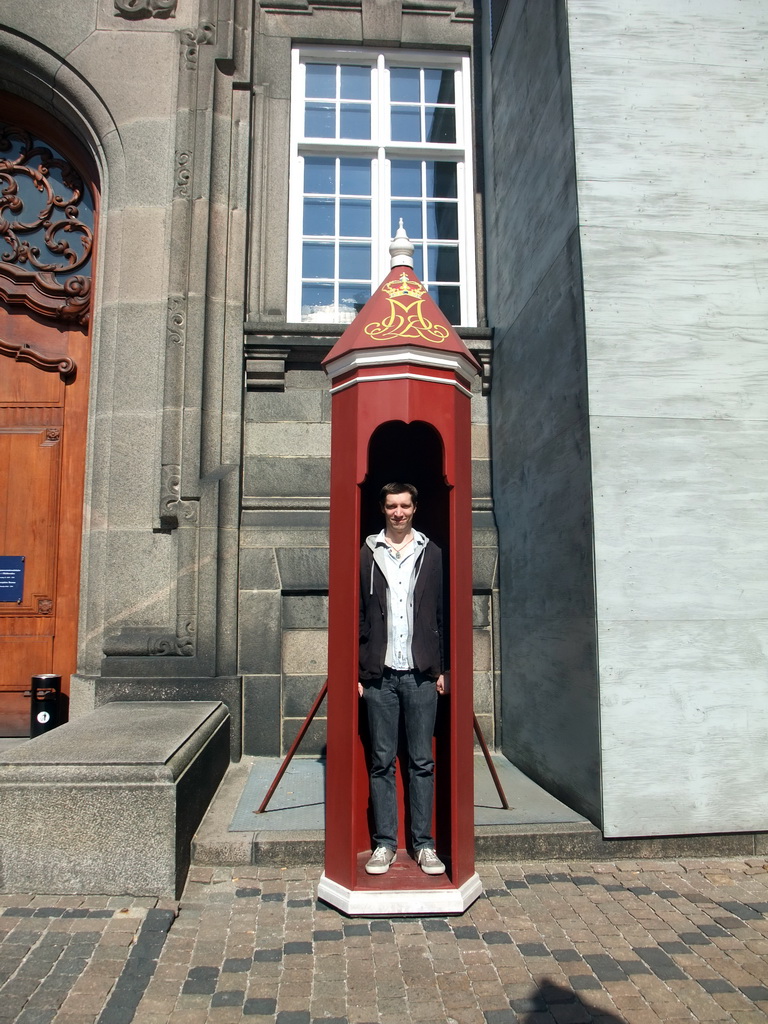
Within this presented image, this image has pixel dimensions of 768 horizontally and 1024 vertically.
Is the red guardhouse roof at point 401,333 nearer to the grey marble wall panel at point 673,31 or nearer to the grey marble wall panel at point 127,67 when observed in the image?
the grey marble wall panel at point 673,31

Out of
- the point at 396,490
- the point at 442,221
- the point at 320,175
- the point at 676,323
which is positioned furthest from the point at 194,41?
the point at 396,490

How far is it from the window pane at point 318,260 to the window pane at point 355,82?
1.53 metres

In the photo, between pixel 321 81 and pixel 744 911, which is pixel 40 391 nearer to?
pixel 321 81

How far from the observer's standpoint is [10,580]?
6387 millimetres

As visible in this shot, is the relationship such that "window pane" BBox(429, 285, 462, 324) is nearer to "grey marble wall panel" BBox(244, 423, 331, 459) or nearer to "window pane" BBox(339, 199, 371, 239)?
"window pane" BBox(339, 199, 371, 239)

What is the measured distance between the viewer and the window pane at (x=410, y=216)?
7.16 m

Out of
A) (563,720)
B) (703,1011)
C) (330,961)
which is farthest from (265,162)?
(703,1011)

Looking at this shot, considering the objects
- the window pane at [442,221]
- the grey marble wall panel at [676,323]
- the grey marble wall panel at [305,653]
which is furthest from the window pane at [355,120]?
the grey marble wall panel at [305,653]

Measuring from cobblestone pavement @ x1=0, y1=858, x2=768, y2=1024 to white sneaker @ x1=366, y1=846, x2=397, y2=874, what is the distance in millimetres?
259

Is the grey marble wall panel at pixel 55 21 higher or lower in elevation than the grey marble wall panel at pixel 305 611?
higher

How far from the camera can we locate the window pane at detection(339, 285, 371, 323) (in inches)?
270

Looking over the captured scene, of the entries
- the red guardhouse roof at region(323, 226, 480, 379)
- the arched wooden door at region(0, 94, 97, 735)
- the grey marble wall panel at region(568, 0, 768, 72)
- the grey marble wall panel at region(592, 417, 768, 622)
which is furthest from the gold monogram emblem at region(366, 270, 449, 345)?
the arched wooden door at region(0, 94, 97, 735)

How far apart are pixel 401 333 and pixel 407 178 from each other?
403cm

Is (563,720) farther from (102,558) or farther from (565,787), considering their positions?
(102,558)
